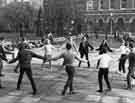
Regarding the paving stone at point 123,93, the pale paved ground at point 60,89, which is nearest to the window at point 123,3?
the pale paved ground at point 60,89

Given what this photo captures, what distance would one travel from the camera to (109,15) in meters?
64.2

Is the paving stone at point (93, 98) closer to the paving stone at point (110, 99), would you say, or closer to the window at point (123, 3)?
the paving stone at point (110, 99)

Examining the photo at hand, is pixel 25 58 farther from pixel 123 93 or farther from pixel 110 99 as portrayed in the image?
pixel 123 93

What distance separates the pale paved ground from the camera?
9.30 m

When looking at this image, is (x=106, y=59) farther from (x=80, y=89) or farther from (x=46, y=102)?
(x=46, y=102)

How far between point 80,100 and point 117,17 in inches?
2210

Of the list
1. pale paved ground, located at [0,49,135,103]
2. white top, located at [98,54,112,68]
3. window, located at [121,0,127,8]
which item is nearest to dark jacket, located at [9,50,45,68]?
pale paved ground, located at [0,49,135,103]

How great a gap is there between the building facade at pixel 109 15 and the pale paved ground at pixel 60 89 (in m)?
46.7

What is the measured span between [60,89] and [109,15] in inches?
2162

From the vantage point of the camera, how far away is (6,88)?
10961 mm

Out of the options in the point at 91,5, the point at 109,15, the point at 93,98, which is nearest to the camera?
the point at 93,98

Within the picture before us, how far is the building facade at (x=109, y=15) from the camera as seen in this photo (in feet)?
200

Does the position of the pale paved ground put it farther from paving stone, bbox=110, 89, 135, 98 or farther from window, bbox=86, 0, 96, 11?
window, bbox=86, 0, 96, 11

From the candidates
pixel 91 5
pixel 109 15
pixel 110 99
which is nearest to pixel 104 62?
pixel 110 99
